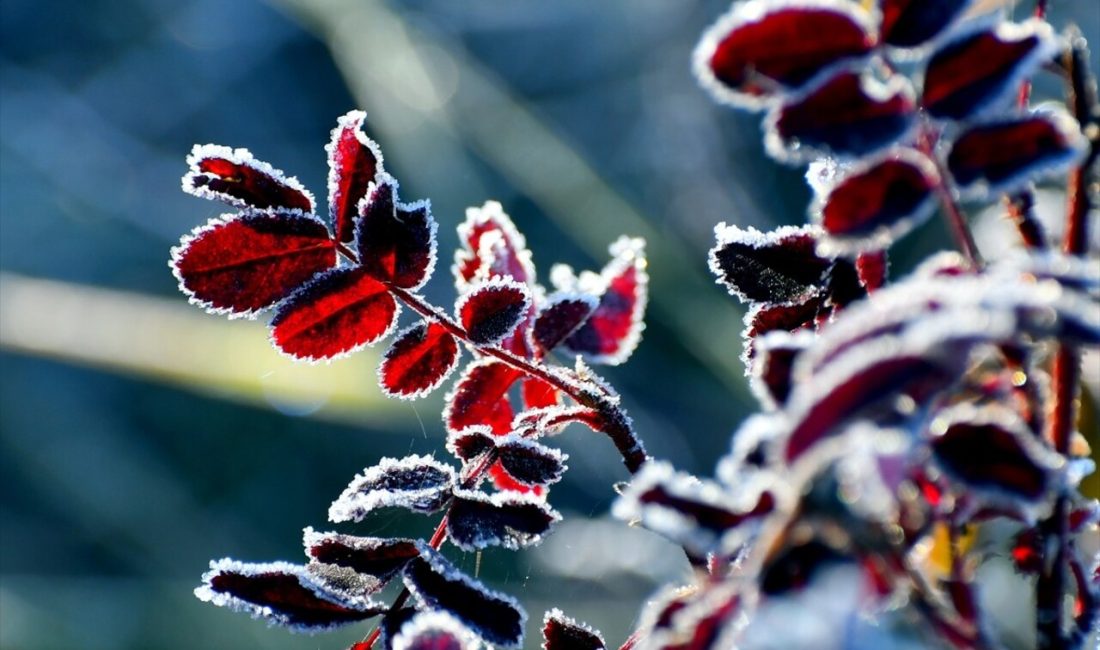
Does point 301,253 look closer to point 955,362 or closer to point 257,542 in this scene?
point 955,362

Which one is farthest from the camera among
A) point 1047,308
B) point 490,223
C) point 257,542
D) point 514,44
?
point 514,44

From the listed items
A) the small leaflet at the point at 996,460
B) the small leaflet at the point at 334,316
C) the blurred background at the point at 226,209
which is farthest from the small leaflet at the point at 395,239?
the blurred background at the point at 226,209

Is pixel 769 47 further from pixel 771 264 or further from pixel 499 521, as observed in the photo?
pixel 499 521

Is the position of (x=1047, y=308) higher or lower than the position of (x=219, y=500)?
lower

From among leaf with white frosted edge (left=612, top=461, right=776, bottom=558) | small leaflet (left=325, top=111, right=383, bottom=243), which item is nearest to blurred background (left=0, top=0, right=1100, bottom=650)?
small leaflet (left=325, top=111, right=383, bottom=243)

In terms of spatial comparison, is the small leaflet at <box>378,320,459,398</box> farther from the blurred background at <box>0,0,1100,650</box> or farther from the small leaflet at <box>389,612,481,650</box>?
the blurred background at <box>0,0,1100,650</box>

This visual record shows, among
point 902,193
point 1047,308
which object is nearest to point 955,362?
point 1047,308

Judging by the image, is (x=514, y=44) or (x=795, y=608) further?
(x=514, y=44)
